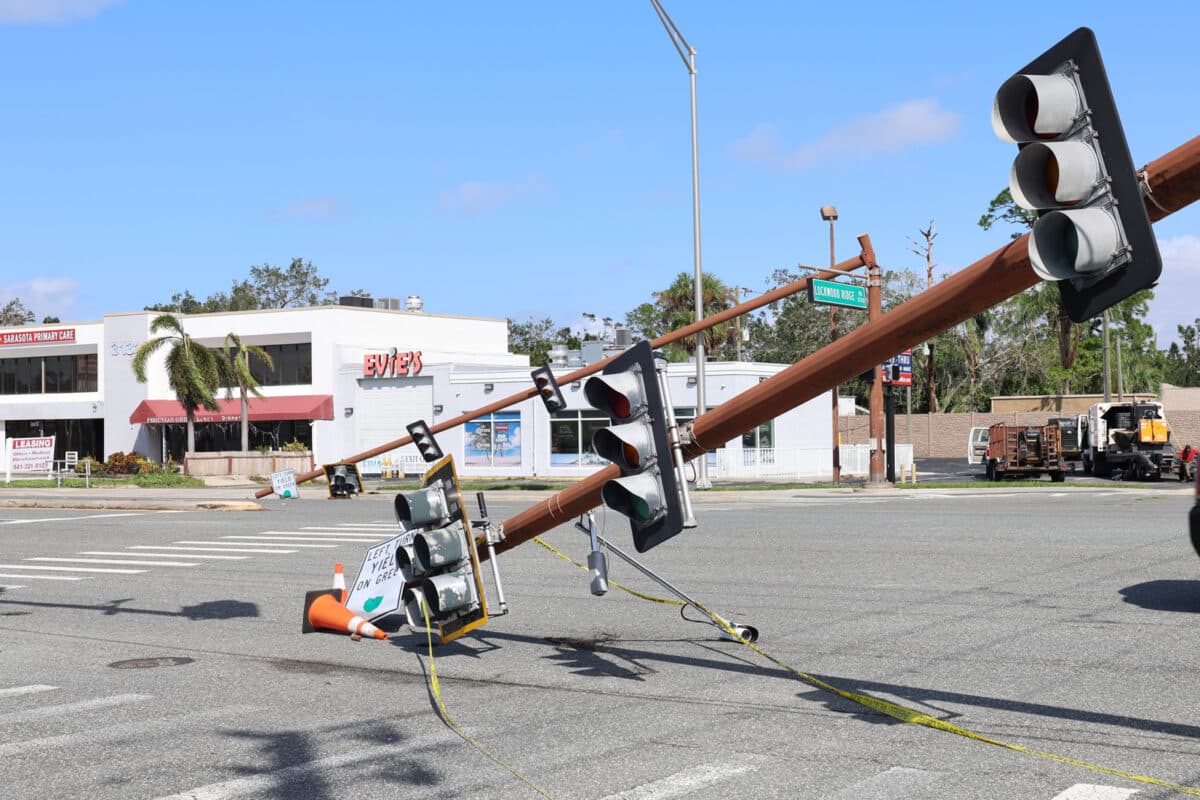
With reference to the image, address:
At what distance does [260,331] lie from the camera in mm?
61094

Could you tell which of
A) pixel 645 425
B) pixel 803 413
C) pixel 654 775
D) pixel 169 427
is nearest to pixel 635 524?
pixel 645 425

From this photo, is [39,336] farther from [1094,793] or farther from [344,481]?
[1094,793]

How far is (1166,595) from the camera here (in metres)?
12.7

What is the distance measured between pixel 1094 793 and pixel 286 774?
13.3ft

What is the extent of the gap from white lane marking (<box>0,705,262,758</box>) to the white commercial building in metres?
36.7

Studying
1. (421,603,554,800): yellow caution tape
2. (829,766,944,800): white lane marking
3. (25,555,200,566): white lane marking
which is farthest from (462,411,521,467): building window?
(829,766,944,800): white lane marking

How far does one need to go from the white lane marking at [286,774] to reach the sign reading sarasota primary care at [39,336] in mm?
63557

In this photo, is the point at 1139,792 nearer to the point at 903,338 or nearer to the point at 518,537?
the point at 903,338

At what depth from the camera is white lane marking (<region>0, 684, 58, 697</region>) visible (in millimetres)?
9168

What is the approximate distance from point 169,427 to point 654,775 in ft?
201

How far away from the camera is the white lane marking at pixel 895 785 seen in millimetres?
6039

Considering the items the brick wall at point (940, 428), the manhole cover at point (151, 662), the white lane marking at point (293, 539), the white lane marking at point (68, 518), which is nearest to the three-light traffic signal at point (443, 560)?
the manhole cover at point (151, 662)

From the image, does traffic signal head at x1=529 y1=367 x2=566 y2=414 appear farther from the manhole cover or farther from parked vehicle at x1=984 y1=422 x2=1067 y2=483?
parked vehicle at x1=984 y1=422 x2=1067 y2=483

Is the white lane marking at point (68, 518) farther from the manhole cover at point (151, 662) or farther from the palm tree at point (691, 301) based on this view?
the palm tree at point (691, 301)
